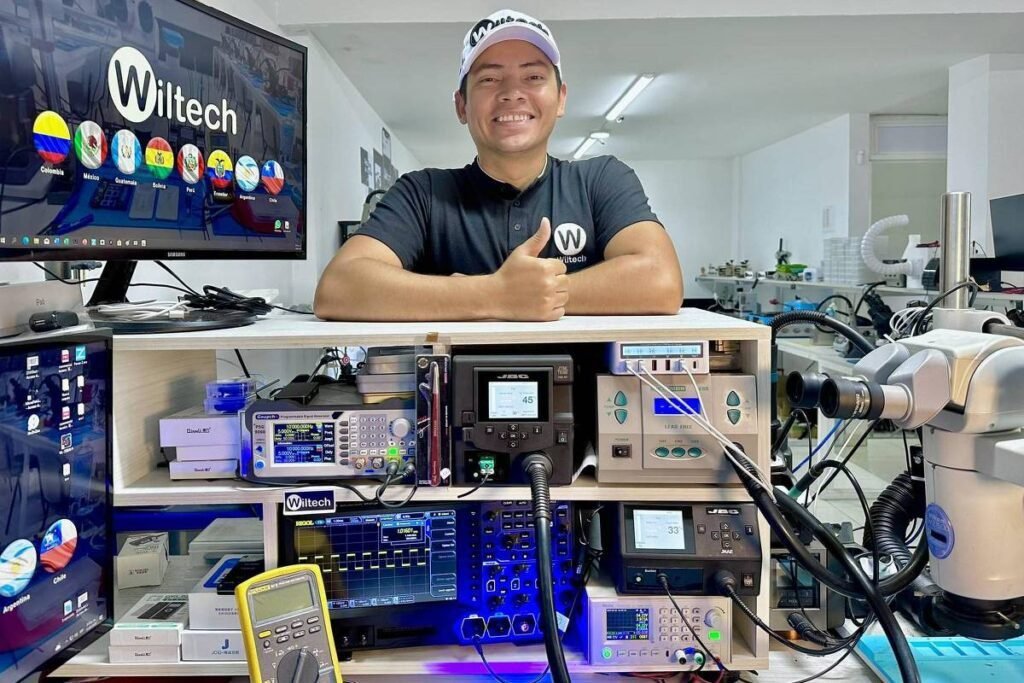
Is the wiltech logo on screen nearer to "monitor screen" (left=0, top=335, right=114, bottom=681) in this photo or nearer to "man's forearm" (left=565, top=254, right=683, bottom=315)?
"monitor screen" (left=0, top=335, right=114, bottom=681)

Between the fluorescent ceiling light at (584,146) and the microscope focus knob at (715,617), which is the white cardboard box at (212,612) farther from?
the fluorescent ceiling light at (584,146)

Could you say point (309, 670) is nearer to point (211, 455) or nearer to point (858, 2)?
point (211, 455)

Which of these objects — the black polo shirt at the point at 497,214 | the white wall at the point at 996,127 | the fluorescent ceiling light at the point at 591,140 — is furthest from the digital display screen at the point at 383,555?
the fluorescent ceiling light at the point at 591,140

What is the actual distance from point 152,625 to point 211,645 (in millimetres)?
86

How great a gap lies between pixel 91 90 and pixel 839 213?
662 cm

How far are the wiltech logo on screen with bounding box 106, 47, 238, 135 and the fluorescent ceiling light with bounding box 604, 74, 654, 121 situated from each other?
436 cm

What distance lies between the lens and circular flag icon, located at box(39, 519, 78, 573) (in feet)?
2.61

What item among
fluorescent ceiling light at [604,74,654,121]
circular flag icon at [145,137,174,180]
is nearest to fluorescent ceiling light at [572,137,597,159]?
fluorescent ceiling light at [604,74,654,121]

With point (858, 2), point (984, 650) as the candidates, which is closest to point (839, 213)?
point (858, 2)

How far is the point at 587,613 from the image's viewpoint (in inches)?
37.6

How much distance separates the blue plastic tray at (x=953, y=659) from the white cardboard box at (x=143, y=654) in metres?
0.97

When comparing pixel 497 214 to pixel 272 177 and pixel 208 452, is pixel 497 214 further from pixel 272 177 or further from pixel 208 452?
pixel 208 452

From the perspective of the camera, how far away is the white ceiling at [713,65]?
3.83 meters

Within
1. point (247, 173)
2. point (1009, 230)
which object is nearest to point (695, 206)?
point (1009, 230)
